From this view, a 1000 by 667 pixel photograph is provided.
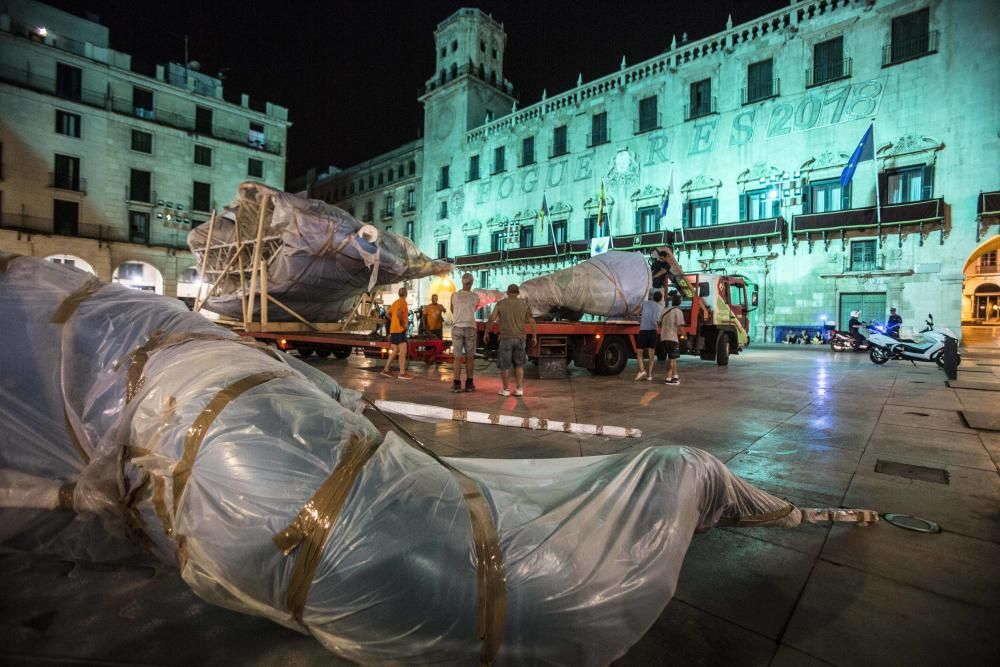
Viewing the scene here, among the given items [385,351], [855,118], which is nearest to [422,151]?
[855,118]

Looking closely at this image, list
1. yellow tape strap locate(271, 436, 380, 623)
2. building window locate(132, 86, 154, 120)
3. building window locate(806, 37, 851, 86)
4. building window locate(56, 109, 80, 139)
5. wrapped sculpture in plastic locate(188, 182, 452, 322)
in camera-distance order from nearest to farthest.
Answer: yellow tape strap locate(271, 436, 380, 623), wrapped sculpture in plastic locate(188, 182, 452, 322), building window locate(806, 37, 851, 86), building window locate(56, 109, 80, 139), building window locate(132, 86, 154, 120)

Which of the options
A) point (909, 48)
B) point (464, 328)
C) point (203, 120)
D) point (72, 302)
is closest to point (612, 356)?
point (464, 328)

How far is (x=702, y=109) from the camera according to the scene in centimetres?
2611

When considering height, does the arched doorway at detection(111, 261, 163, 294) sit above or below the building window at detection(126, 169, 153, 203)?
below

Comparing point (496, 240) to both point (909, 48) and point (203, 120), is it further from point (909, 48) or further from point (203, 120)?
point (909, 48)

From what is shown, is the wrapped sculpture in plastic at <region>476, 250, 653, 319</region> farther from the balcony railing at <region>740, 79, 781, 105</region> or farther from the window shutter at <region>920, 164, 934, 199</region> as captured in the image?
the balcony railing at <region>740, 79, 781, 105</region>

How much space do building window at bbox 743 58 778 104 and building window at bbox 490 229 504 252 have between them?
17.5 meters

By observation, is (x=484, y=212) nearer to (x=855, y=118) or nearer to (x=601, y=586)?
(x=855, y=118)

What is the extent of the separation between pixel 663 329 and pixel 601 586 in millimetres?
8474

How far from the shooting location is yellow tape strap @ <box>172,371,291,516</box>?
70.7 inches

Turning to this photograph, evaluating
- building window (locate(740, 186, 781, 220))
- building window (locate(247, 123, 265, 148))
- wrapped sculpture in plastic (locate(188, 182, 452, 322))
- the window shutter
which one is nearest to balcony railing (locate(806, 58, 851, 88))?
building window (locate(740, 186, 781, 220))

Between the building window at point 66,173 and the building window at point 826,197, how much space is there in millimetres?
40983

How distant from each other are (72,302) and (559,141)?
3299 cm

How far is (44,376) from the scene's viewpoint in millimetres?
2541
